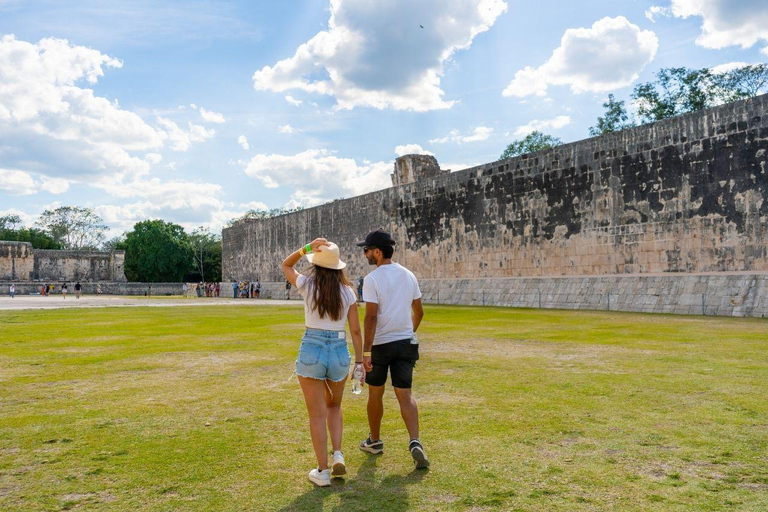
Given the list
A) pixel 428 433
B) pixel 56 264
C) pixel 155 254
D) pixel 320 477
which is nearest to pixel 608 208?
pixel 428 433

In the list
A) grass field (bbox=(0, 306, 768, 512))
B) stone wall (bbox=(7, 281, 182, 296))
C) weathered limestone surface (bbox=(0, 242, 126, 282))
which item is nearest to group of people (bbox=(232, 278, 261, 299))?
stone wall (bbox=(7, 281, 182, 296))

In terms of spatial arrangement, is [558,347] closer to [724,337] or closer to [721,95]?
[724,337]

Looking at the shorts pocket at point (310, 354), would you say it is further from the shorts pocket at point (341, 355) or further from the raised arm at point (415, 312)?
the raised arm at point (415, 312)

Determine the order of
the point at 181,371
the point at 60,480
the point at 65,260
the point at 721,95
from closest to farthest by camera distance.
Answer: the point at 60,480 < the point at 181,371 < the point at 721,95 < the point at 65,260

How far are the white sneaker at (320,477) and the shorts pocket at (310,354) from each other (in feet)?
1.86

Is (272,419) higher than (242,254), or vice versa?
(242,254)

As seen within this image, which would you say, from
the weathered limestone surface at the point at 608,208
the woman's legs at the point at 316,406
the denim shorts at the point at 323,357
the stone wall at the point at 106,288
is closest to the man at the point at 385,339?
the denim shorts at the point at 323,357

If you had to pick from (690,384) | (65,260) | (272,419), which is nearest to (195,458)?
(272,419)

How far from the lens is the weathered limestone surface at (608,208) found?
43.3ft

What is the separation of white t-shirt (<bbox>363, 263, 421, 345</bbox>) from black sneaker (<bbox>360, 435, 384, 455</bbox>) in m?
0.60

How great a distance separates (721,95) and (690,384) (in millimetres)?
32970

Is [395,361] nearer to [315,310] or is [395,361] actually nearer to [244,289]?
[315,310]

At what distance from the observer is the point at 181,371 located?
21.9 ft

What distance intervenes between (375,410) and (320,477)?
64 cm
